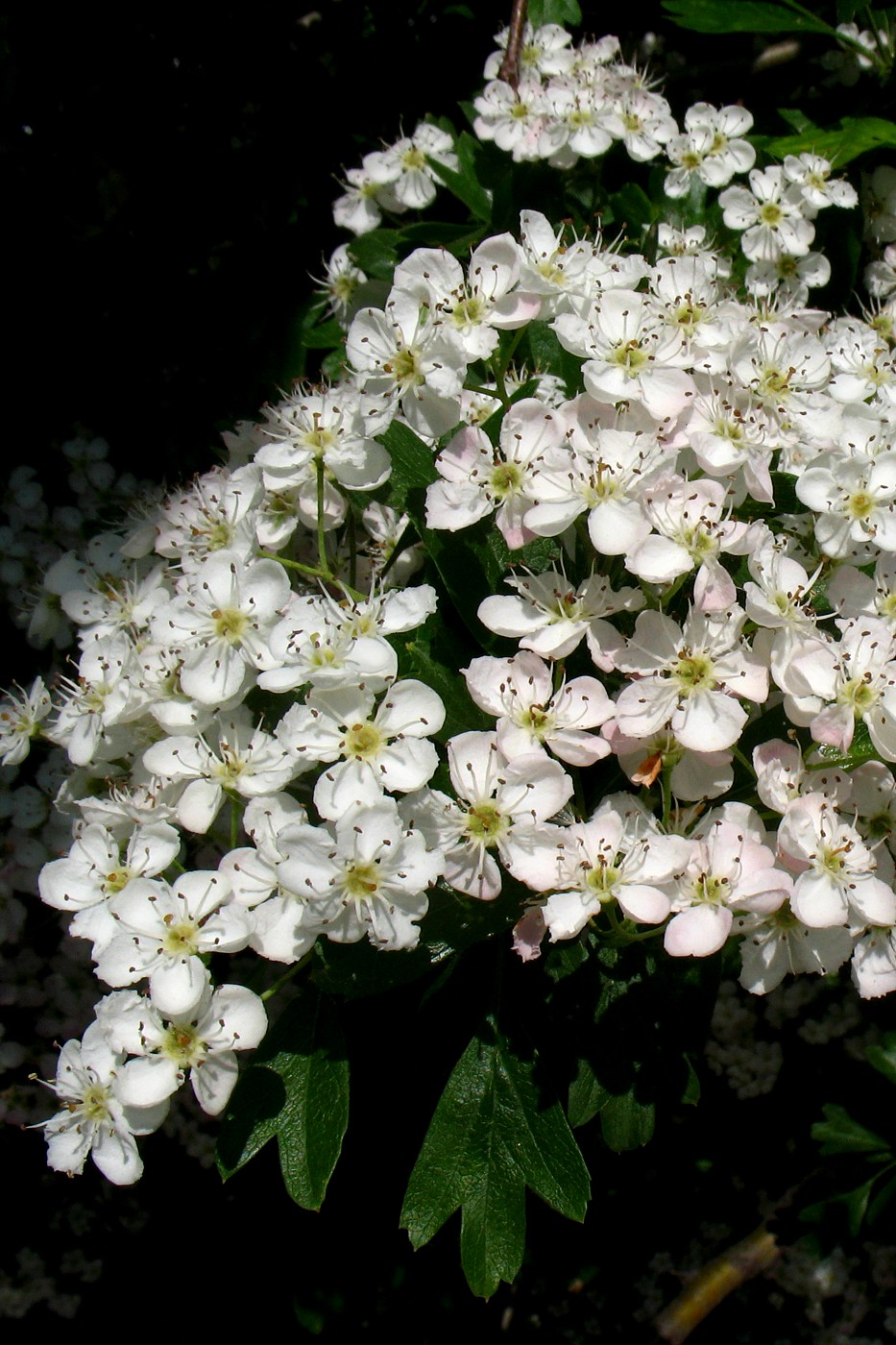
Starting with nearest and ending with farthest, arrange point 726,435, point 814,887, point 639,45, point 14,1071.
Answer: point 814,887, point 726,435, point 14,1071, point 639,45

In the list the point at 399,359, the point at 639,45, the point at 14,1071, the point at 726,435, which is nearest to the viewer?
the point at 726,435

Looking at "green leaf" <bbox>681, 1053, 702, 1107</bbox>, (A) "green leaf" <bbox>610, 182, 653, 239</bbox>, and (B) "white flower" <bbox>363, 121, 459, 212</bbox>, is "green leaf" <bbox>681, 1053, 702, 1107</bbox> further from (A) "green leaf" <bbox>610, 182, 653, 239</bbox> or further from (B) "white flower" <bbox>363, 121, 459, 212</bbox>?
(B) "white flower" <bbox>363, 121, 459, 212</bbox>

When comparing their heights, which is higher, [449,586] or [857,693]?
[449,586]

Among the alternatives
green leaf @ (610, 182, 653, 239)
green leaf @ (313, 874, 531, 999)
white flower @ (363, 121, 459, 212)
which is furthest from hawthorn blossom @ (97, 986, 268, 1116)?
white flower @ (363, 121, 459, 212)

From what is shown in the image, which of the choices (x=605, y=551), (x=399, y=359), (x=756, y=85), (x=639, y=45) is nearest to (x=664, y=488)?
(x=605, y=551)

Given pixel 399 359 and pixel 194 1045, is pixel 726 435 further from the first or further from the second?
pixel 194 1045
